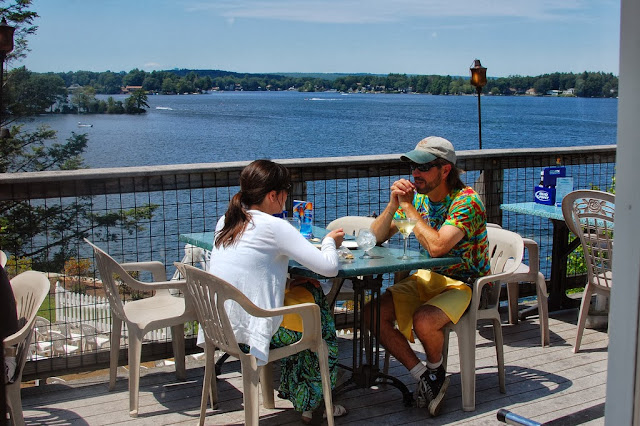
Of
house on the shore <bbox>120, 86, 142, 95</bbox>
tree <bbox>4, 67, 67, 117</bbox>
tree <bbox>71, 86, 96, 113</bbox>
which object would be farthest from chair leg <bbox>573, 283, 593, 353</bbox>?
house on the shore <bbox>120, 86, 142, 95</bbox>

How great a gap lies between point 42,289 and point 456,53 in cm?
9330

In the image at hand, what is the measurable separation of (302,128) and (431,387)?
7802 cm

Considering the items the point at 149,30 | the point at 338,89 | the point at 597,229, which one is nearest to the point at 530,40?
the point at 338,89

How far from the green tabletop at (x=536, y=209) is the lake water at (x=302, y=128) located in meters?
35.7

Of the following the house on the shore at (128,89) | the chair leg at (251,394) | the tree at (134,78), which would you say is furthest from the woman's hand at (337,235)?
the house on the shore at (128,89)

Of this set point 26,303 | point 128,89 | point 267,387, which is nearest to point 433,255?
point 267,387

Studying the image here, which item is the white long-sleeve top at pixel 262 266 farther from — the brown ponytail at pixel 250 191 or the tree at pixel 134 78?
the tree at pixel 134 78

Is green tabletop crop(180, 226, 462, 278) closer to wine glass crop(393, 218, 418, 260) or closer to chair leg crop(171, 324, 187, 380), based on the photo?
wine glass crop(393, 218, 418, 260)

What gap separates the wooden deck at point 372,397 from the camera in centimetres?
381

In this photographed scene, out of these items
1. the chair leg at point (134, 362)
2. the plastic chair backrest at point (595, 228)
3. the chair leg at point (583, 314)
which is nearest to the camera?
the chair leg at point (134, 362)

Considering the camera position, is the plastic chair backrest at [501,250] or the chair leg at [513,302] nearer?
the plastic chair backrest at [501,250]

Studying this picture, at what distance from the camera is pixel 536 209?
535 centimetres

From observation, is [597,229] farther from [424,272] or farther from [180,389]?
[180,389]

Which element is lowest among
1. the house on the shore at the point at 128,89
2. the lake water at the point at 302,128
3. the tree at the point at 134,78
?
the lake water at the point at 302,128
